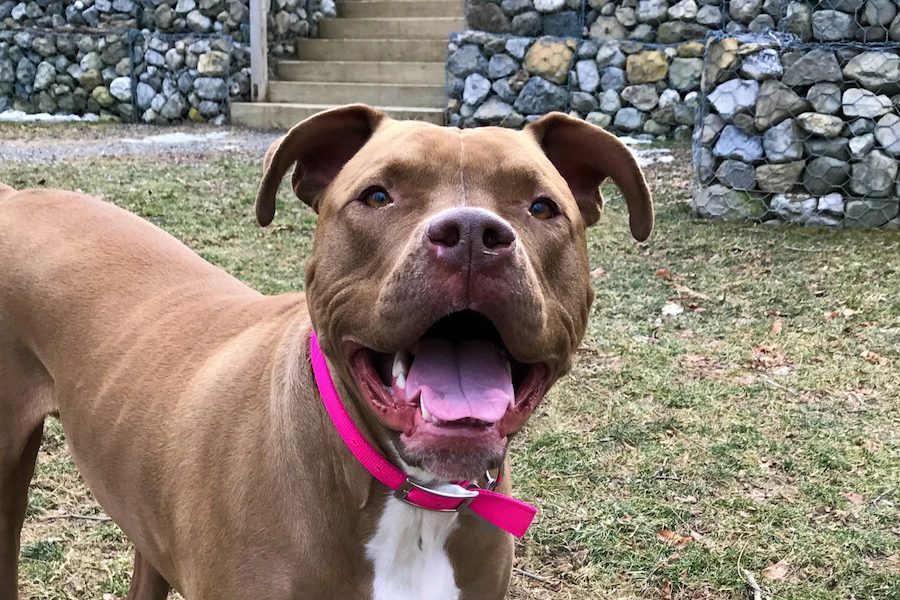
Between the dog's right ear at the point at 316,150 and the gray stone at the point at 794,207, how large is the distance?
578 cm

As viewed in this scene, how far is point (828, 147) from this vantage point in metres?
7.23

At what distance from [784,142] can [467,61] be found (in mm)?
4295

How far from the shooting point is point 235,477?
6.97 ft

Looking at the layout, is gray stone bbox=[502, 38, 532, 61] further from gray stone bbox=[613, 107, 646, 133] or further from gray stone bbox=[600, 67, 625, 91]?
gray stone bbox=[613, 107, 646, 133]

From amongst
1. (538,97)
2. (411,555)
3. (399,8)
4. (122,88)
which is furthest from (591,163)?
(399,8)

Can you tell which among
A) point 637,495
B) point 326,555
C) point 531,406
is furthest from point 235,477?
point 637,495

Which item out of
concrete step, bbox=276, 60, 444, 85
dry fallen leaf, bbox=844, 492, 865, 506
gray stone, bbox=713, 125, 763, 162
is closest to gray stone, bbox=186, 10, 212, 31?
concrete step, bbox=276, 60, 444, 85

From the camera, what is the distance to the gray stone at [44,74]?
12.3m

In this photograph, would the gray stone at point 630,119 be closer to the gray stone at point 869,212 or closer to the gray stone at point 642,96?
the gray stone at point 642,96

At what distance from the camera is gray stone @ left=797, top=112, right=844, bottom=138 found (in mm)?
7180

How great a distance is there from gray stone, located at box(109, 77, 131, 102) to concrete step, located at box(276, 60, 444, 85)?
79.9 inches

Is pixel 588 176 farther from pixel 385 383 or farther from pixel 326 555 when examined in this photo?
pixel 326 555

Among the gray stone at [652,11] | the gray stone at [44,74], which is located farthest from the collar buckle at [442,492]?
the gray stone at [44,74]

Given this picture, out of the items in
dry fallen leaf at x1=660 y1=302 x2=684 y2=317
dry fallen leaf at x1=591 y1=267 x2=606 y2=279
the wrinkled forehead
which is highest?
the wrinkled forehead
